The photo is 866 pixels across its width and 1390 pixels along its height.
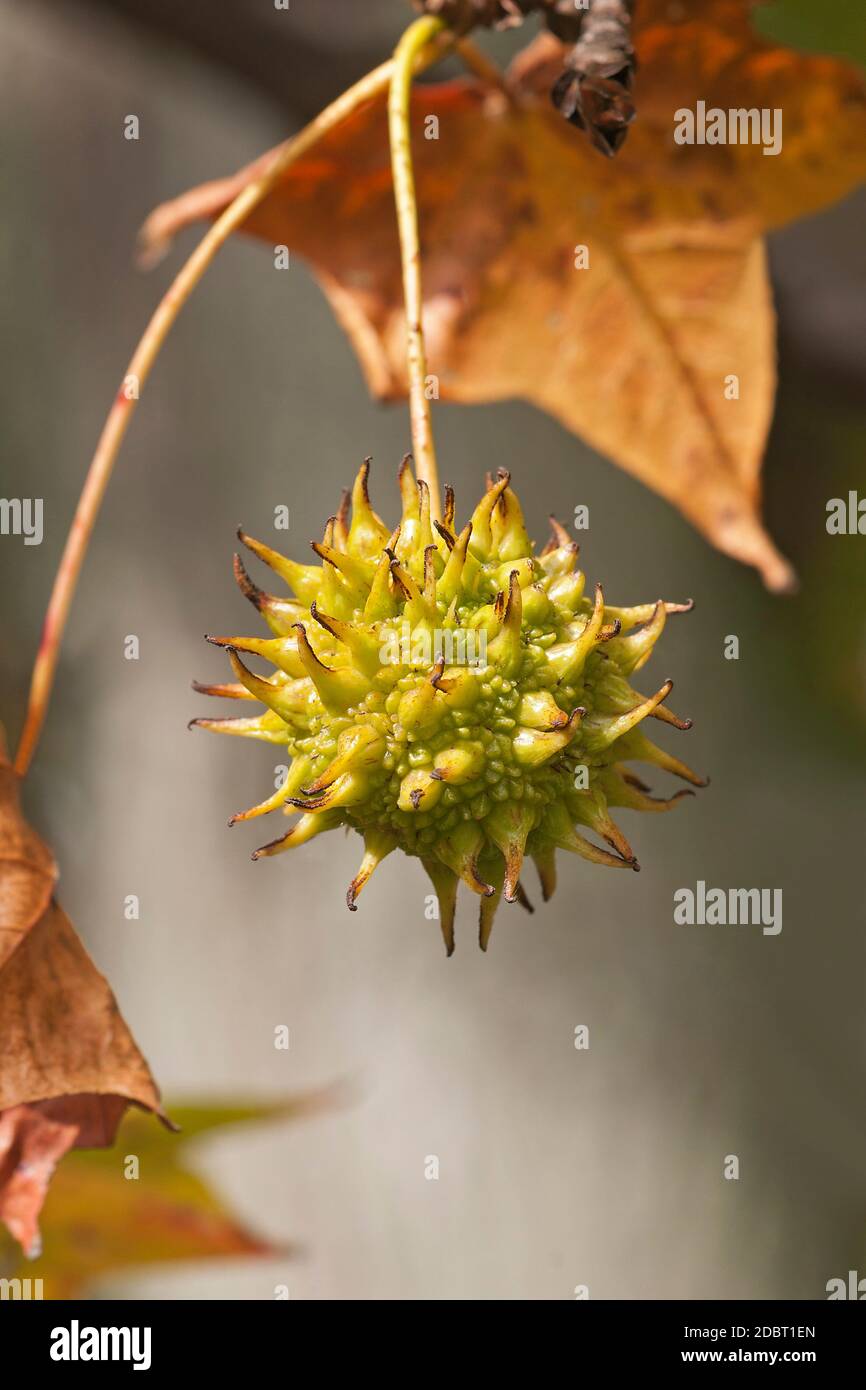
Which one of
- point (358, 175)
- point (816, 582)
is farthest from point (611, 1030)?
point (358, 175)

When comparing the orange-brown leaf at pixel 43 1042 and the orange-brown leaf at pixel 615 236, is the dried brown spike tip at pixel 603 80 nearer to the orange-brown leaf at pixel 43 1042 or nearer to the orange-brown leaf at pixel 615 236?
the orange-brown leaf at pixel 615 236

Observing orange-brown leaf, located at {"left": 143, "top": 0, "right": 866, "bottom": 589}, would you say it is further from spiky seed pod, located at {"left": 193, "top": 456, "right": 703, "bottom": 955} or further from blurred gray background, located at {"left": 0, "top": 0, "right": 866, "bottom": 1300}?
blurred gray background, located at {"left": 0, "top": 0, "right": 866, "bottom": 1300}

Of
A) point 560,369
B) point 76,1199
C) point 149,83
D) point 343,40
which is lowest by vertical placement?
point 76,1199

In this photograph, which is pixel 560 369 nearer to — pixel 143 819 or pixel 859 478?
pixel 859 478

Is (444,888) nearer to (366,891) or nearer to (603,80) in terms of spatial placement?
(603,80)

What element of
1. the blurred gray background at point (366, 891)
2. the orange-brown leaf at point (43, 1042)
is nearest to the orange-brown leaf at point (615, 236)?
the orange-brown leaf at point (43, 1042)

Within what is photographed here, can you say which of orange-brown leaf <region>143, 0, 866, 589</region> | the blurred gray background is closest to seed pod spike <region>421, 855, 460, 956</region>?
orange-brown leaf <region>143, 0, 866, 589</region>
